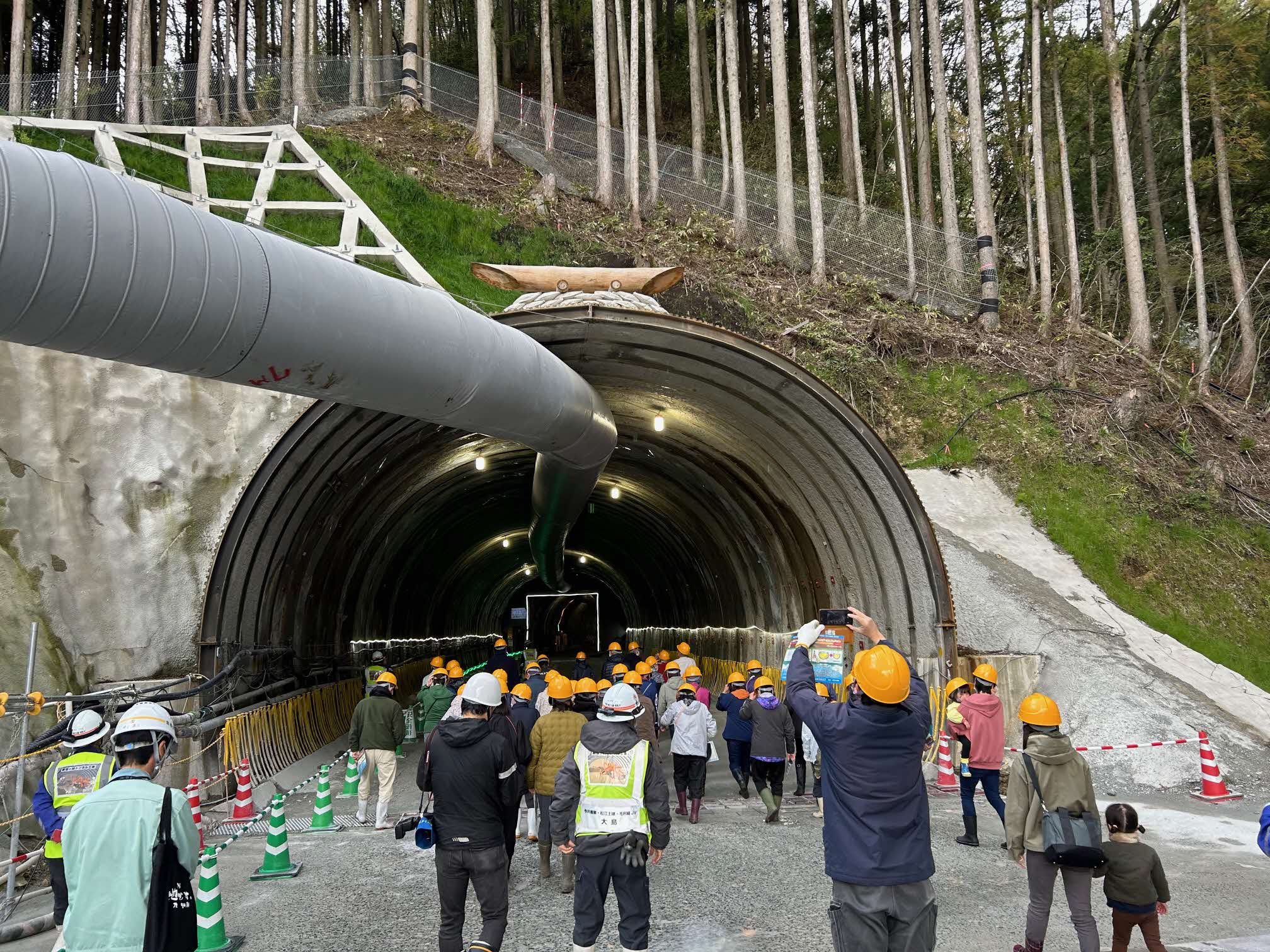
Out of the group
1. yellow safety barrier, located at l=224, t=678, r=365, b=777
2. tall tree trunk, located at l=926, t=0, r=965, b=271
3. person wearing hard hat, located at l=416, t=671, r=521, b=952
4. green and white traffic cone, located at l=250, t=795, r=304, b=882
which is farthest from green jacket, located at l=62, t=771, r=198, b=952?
tall tree trunk, located at l=926, t=0, r=965, b=271

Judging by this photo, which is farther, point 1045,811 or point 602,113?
point 602,113

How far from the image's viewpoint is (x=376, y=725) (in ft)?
30.2

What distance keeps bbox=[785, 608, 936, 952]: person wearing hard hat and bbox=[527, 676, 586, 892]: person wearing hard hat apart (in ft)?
Answer: 11.5

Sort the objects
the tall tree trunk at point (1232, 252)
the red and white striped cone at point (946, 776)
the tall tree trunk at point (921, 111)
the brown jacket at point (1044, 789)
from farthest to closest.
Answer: the tall tree trunk at point (921, 111) → the tall tree trunk at point (1232, 252) → the red and white striped cone at point (946, 776) → the brown jacket at point (1044, 789)

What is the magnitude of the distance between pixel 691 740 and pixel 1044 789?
466 cm

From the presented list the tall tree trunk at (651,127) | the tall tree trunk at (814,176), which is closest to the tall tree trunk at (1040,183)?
the tall tree trunk at (814,176)

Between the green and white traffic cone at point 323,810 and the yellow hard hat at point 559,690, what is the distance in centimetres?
328

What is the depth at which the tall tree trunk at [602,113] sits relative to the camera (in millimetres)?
24656

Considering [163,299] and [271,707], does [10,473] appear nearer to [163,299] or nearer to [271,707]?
[271,707]

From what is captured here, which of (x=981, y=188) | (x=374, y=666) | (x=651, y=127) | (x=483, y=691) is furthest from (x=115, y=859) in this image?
(x=651, y=127)

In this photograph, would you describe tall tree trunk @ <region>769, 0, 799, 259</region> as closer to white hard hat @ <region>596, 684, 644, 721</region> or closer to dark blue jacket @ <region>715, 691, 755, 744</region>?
dark blue jacket @ <region>715, 691, 755, 744</region>

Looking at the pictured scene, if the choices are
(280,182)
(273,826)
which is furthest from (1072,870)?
(280,182)

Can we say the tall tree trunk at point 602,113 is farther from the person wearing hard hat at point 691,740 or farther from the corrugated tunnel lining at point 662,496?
the person wearing hard hat at point 691,740

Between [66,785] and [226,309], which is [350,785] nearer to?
[66,785]
